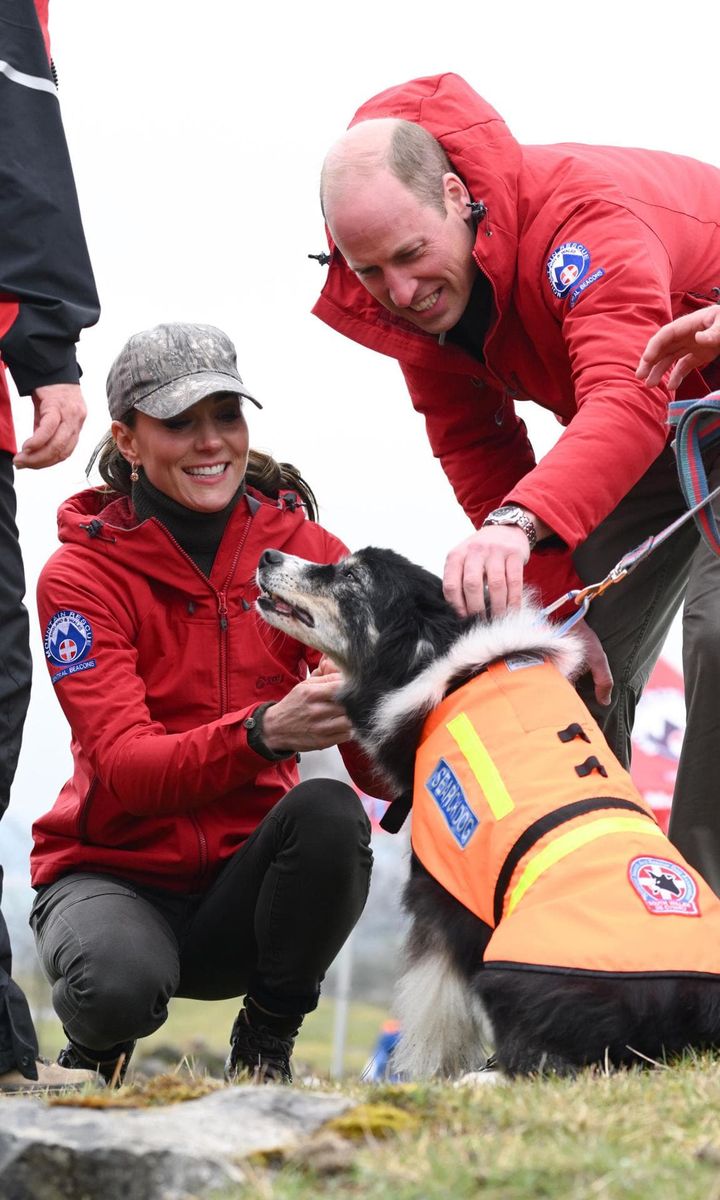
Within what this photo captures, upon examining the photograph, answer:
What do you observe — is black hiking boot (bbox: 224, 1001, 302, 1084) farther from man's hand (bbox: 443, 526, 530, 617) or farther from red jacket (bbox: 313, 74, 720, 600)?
red jacket (bbox: 313, 74, 720, 600)

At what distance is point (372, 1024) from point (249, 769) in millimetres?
19717

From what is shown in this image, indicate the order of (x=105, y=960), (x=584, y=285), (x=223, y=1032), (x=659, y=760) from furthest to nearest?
(x=223, y=1032), (x=659, y=760), (x=584, y=285), (x=105, y=960)

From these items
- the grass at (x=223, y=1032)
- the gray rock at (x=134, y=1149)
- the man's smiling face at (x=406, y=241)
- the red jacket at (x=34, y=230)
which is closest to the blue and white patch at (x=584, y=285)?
the man's smiling face at (x=406, y=241)

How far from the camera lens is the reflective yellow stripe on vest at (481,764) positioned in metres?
3.21

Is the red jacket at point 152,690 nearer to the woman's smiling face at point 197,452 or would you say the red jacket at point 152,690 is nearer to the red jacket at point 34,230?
the woman's smiling face at point 197,452

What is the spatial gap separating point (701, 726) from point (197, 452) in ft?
5.93

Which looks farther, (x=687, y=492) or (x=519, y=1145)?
(x=687, y=492)

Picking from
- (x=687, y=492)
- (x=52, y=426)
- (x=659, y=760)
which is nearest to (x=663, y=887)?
(x=687, y=492)

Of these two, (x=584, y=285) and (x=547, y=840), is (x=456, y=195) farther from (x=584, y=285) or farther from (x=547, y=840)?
(x=547, y=840)

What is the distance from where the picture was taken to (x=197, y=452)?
4.20m

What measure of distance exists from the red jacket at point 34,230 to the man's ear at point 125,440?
892 millimetres

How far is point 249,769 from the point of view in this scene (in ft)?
12.4

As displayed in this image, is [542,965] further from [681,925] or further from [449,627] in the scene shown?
[449,627]

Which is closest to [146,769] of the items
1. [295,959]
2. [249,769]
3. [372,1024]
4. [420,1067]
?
[249,769]
